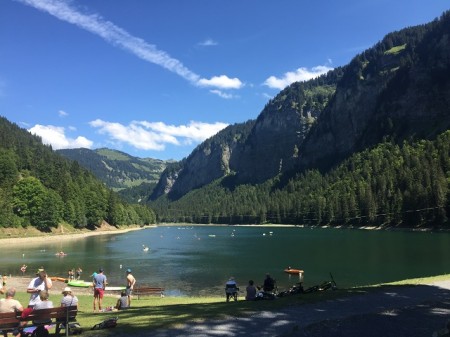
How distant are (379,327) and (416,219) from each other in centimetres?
15213

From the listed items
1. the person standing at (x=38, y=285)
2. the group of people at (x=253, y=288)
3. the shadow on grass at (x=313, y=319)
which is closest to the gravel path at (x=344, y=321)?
the shadow on grass at (x=313, y=319)

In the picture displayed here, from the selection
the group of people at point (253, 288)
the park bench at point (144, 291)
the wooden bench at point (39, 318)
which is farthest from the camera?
the park bench at point (144, 291)

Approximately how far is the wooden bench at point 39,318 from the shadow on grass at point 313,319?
1137 millimetres

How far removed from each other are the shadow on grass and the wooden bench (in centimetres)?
114

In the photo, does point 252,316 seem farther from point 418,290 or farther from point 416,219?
point 416,219

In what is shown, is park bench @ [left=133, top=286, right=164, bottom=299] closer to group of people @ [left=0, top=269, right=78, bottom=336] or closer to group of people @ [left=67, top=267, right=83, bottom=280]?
group of people @ [left=0, top=269, right=78, bottom=336]

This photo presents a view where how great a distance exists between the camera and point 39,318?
1609 centimetres

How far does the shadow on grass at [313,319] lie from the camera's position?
16234 mm

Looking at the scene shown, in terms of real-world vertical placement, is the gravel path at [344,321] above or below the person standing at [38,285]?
below

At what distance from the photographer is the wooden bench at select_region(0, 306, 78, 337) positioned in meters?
15.5

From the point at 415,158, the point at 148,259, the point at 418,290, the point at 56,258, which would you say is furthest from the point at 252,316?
the point at 415,158

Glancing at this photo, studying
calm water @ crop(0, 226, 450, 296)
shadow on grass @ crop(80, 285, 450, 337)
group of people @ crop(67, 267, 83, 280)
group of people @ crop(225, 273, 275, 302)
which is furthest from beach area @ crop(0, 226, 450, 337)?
group of people @ crop(67, 267, 83, 280)

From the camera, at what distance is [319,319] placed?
1838cm

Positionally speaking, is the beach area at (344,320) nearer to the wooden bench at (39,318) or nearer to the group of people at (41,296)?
the wooden bench at (39,318)
